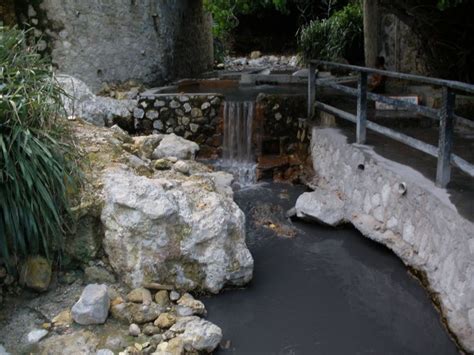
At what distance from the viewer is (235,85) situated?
1106 centimetres

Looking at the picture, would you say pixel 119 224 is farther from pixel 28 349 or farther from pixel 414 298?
pixel 414 298

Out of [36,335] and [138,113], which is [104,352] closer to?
[36,335]

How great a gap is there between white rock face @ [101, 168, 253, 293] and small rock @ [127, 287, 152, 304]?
0.32 feet

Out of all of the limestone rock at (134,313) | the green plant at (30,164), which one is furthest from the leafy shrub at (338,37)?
the limestone rock at (134,313)

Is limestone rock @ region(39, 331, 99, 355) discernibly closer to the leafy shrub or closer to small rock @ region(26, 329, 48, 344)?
small rock @ region(26, 329, 48, 344)

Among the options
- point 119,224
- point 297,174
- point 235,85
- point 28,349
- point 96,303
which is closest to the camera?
point 28,349

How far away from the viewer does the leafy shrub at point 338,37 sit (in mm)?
12414

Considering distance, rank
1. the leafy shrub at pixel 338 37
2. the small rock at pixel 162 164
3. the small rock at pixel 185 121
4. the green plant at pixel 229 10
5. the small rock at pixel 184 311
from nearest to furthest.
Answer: the small rock at pixel 184 311
the small rock at pixel 162 164
the small rock at pixel 185 121
the leafy shrub at pixel 338 37
the green plant at pixel 229 10

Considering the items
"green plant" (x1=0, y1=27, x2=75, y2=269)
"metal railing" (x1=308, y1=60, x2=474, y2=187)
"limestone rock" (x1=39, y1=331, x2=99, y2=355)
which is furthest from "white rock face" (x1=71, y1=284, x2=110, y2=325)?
"metal railing" (x1=308, y1=60, x2=474, y2=187)

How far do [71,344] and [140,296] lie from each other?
27.2 inches

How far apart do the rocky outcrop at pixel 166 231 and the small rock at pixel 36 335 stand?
2.64ft

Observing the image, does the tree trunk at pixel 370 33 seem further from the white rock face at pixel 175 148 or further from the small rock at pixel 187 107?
the white rock face at pixel 175 148

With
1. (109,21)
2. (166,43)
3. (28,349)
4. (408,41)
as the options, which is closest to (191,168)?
(28,349)

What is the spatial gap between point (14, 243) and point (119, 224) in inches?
32.5
